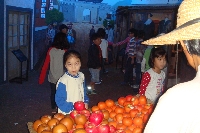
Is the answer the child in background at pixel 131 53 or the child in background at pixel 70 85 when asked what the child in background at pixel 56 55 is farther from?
the child in background at pixel 131 53

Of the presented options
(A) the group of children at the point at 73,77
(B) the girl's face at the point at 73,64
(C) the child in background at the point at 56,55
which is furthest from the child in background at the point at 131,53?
(B) the girl's face at the point at 73,64

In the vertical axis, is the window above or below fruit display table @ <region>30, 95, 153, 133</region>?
above

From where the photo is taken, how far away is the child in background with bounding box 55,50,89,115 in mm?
3186

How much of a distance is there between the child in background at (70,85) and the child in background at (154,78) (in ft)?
3.69

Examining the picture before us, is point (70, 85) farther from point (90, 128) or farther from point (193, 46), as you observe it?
point (193, 46)

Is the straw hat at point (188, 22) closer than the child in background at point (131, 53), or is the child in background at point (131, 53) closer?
the straw hat at point (188, 22)

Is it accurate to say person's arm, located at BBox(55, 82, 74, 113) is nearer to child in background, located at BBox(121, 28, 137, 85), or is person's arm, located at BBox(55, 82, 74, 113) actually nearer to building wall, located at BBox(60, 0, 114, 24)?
child in background, located at BBox(121, 28, 137, 85)

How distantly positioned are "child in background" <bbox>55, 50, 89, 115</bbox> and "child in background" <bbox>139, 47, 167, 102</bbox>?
1124 mm

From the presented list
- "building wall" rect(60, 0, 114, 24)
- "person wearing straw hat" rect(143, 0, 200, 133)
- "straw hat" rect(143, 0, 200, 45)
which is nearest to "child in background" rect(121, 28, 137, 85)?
"straw hat" rect(143, 0, 200, 45)

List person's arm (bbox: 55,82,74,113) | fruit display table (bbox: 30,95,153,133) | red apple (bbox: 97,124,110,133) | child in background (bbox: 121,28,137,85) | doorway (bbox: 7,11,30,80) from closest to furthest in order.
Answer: red apple (bbox: 97,124,110,133) → fruit display table (bbox: 30,95,153,133) → person's arm (bbox: 55,82,74,113) → child in background (bbox: 121,28,137,85) → doorway (bbox: 7,11,30,80)

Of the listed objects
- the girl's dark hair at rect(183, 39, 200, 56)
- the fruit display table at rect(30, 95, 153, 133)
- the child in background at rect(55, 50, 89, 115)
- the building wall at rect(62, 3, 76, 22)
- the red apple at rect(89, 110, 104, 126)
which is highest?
the building wall at rect(62, 3, 76, 22)

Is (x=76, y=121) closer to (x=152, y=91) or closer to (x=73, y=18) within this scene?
(x=152, y=91)

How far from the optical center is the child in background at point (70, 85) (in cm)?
319

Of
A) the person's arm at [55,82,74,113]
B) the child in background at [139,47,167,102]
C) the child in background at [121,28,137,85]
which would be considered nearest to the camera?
the person's arm at [55,82,74,113]
